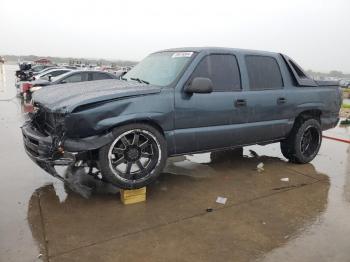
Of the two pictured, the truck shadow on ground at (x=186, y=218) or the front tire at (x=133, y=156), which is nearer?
the truck shadow on ground at (x=186, y=218)

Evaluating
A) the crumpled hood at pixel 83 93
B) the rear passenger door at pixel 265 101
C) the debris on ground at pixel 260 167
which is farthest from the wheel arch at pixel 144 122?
the debris on ground at pixel 260 167

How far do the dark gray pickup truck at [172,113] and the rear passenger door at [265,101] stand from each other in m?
0.02

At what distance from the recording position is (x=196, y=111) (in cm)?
466

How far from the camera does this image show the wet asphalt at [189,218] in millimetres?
3266

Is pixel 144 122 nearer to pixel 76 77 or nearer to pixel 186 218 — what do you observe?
pixel 186 218

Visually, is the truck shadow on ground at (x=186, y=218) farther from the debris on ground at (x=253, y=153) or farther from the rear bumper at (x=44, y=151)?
the debris on ground at (x=253, y=153)

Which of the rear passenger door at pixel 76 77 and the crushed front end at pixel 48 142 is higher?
the rear passenger door at pixel 76 77

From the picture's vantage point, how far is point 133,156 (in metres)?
4.22

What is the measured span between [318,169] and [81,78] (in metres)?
9.82

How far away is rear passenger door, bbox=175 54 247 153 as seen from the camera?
4590 millimetres

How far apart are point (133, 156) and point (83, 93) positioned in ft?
3.06

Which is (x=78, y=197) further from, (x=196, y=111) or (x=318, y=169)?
(x=318, y=169)

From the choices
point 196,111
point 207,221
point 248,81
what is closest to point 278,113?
point 248,81

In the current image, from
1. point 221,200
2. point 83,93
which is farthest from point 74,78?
point 221,200
